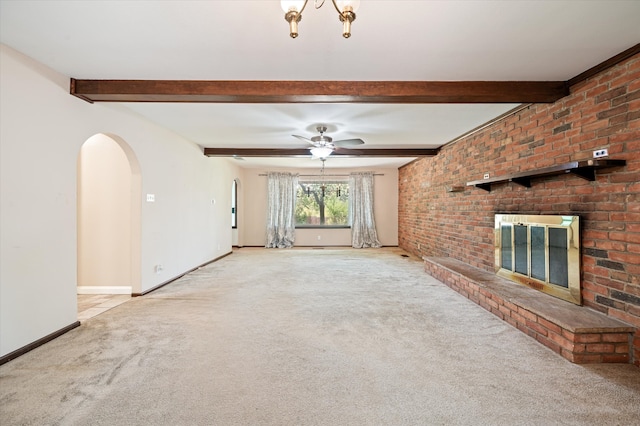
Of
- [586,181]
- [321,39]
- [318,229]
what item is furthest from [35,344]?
[318,229]

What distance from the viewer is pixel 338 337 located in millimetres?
2582

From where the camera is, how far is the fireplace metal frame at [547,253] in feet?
8.50

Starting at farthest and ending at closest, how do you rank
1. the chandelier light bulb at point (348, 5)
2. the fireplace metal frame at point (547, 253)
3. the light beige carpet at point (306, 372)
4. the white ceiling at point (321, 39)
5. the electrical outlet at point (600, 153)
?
1. the fireplace metal frame at point (547, 253)
2. the electrical outlet at point (600, 153)
3. the white ceiling at point (321, 39)
4. the light beige carpet at point (306, 372)
5. the chandelier light bulb at point (348, 5)

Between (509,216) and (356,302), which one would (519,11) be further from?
(356,302)

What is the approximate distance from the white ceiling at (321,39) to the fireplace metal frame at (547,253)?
54.2 inches

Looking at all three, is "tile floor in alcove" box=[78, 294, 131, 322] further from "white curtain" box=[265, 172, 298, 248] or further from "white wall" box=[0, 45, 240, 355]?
"white curtain" box=[265, 172, 298, 248]

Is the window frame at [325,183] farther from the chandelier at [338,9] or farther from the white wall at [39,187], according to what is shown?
the chandelier at [338,9]

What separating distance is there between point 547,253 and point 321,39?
295cm

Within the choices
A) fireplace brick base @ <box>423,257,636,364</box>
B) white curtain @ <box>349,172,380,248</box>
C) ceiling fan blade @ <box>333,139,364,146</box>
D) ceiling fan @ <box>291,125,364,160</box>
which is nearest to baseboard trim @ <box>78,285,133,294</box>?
ceiling fan @ <box>291,125,364,160</box>

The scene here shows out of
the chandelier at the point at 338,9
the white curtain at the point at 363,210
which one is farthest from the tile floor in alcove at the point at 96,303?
the white curtain at the point at 363,210

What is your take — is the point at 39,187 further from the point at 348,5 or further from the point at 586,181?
the point at 586,181

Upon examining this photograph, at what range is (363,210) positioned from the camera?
8672mm

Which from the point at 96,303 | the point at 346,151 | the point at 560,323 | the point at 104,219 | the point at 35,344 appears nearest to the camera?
the point at 560,323

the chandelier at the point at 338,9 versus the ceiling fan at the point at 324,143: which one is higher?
the ceiling fan at the point at 324,143
